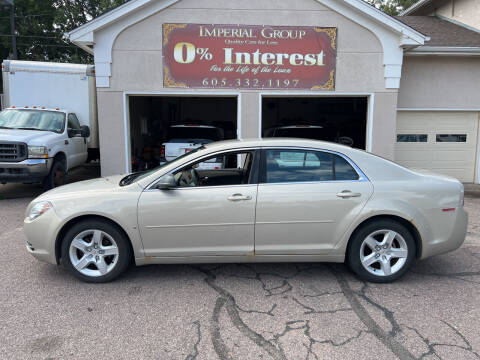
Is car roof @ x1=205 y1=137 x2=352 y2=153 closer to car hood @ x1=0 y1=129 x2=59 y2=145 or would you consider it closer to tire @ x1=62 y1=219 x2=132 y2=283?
tire @ x1=62 y1=219 x2=132 y2=283

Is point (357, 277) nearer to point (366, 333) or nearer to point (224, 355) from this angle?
point (366, 333)

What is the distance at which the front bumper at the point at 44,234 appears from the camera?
394 centimetres

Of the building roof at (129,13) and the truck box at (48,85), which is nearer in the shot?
the building roof at (129,13)

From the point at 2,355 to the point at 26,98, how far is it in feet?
29.7

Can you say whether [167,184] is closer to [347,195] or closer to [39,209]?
[39,209]

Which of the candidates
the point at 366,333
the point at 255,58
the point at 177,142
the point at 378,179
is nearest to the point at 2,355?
the point at 366,333

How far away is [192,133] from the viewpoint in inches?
391

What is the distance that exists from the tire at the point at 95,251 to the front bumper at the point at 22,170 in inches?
188

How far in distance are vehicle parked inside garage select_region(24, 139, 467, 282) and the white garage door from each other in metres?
6.70

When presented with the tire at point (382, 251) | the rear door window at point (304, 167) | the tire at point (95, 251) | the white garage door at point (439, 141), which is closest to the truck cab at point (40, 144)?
the tire at point (95, 251)

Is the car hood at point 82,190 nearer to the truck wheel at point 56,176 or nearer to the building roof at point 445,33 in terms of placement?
the truck wheel at point 56,176

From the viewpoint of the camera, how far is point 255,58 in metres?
8.70

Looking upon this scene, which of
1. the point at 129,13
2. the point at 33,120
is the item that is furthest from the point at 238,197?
the point at 33,120

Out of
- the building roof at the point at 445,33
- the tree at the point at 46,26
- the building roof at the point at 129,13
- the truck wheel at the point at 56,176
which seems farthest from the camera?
the tree at the point at 46,26
